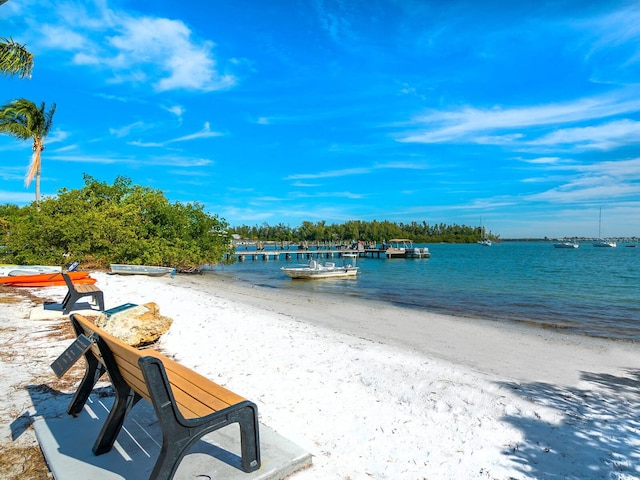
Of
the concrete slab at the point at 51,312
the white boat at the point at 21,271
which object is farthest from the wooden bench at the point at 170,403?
the white boat at the point at 21,271

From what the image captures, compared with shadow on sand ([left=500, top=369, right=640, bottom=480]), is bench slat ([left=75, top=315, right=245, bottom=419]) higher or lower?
higher

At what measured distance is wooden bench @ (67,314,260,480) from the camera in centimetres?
228

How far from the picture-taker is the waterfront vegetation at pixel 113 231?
20.5m

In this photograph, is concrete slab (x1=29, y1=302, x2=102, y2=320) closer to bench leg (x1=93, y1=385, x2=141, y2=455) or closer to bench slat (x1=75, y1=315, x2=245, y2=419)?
bench leg (x1=93, y1=385, x2=141, y2=455)

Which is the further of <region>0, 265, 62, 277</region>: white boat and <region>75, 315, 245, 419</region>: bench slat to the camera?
<region>0, 265, 62, 277</region>: white boat

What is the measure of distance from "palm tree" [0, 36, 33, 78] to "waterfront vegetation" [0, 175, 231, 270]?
11.1 m

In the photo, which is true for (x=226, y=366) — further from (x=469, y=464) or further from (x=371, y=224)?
(x=371, y=224)

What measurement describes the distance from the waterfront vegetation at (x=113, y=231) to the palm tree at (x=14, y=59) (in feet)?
36.5

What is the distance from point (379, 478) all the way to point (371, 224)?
167 meters

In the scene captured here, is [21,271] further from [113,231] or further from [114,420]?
[114,420]

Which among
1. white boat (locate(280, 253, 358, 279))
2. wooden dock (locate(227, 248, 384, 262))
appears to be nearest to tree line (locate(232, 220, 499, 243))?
wooden dock (locate(227, 248, 384, 262))

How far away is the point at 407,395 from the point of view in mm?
5004

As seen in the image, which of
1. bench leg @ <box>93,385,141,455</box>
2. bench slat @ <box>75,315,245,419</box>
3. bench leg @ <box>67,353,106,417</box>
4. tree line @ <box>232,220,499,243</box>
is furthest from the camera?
tree line @ <box>232,220,499,243</box>

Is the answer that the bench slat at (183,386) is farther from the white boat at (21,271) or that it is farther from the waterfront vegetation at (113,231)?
the waterfront vegetation at (113,231)
